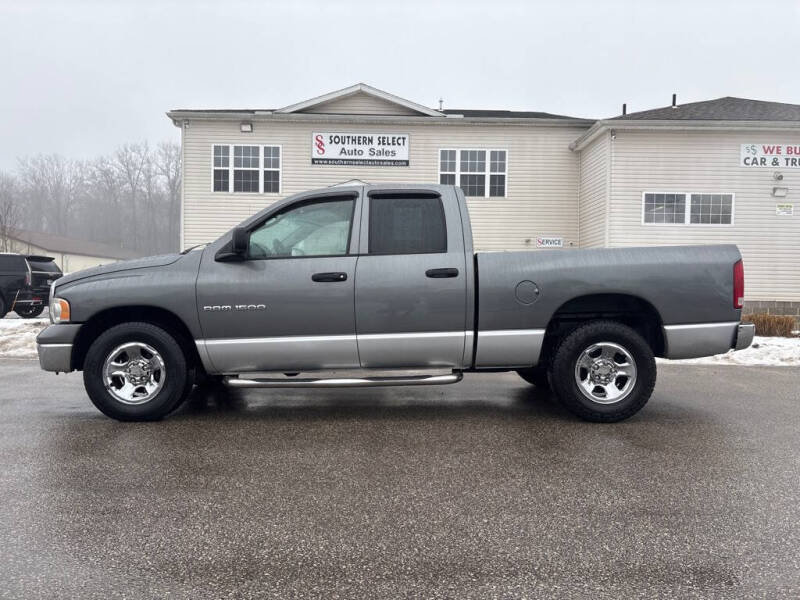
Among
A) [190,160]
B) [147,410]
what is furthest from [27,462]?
[190,160]

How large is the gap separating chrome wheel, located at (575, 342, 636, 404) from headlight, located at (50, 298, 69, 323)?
4.36 metres

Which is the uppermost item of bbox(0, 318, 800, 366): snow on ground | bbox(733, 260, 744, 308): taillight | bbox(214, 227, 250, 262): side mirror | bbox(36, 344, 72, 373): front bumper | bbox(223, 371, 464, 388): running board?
bbox(214, 227, 250, 262): side mirror

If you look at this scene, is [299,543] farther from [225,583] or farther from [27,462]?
[27,462]

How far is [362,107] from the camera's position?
63.6 ft

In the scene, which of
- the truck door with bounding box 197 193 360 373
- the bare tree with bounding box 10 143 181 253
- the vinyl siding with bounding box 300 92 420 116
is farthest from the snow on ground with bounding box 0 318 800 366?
the bare tree with bounding box 10 143 181 253

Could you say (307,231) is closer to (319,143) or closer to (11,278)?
(11,278)

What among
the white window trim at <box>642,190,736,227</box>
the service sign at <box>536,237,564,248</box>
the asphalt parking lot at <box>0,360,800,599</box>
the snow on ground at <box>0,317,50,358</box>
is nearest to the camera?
the asphalt parking lot at <box>0,360,800,599</box>

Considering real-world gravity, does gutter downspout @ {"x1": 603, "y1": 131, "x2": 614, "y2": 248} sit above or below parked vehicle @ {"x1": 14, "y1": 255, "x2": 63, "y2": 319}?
above

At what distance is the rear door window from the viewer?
514 centimetres

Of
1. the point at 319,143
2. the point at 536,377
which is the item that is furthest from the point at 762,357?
the point at 319,143

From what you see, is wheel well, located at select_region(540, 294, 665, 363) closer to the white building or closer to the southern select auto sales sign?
the white building

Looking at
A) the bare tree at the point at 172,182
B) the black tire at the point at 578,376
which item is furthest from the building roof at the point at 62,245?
the black tire at the point at 578,376

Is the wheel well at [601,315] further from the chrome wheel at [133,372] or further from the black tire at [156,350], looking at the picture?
the chrome wheel at [133,372]

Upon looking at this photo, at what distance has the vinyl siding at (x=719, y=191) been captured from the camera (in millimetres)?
17312
